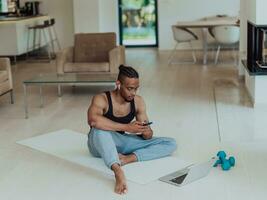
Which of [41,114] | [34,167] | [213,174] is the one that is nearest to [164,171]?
[213,174]

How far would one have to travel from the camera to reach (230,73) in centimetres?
856

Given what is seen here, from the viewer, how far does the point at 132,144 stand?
4.12 m

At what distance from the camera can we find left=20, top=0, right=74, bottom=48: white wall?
1211 cm

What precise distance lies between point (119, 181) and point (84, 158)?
73 centimetres

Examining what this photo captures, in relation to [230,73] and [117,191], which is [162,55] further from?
[117,191]

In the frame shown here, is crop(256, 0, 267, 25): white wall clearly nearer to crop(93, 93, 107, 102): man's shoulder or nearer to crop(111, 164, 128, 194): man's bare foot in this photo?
crop(93, 93, 107, 102): man's shoulder

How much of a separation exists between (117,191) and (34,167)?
A: 91 centimetres

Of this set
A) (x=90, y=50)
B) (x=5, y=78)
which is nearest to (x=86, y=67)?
(x=90, y=50)

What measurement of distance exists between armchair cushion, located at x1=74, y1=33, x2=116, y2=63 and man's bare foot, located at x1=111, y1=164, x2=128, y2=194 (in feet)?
13.5

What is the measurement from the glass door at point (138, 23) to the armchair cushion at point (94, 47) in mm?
4851

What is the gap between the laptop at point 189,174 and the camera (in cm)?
367

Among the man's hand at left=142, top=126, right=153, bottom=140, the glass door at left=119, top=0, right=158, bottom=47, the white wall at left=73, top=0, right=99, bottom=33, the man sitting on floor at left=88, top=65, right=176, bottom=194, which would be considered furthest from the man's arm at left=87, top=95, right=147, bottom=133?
the glass door at left=119, top=0, right=158, bottom=47

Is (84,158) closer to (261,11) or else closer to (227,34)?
(261,11)

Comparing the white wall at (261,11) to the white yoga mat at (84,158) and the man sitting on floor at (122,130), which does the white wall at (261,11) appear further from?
the white yoga mat at (84,158)
